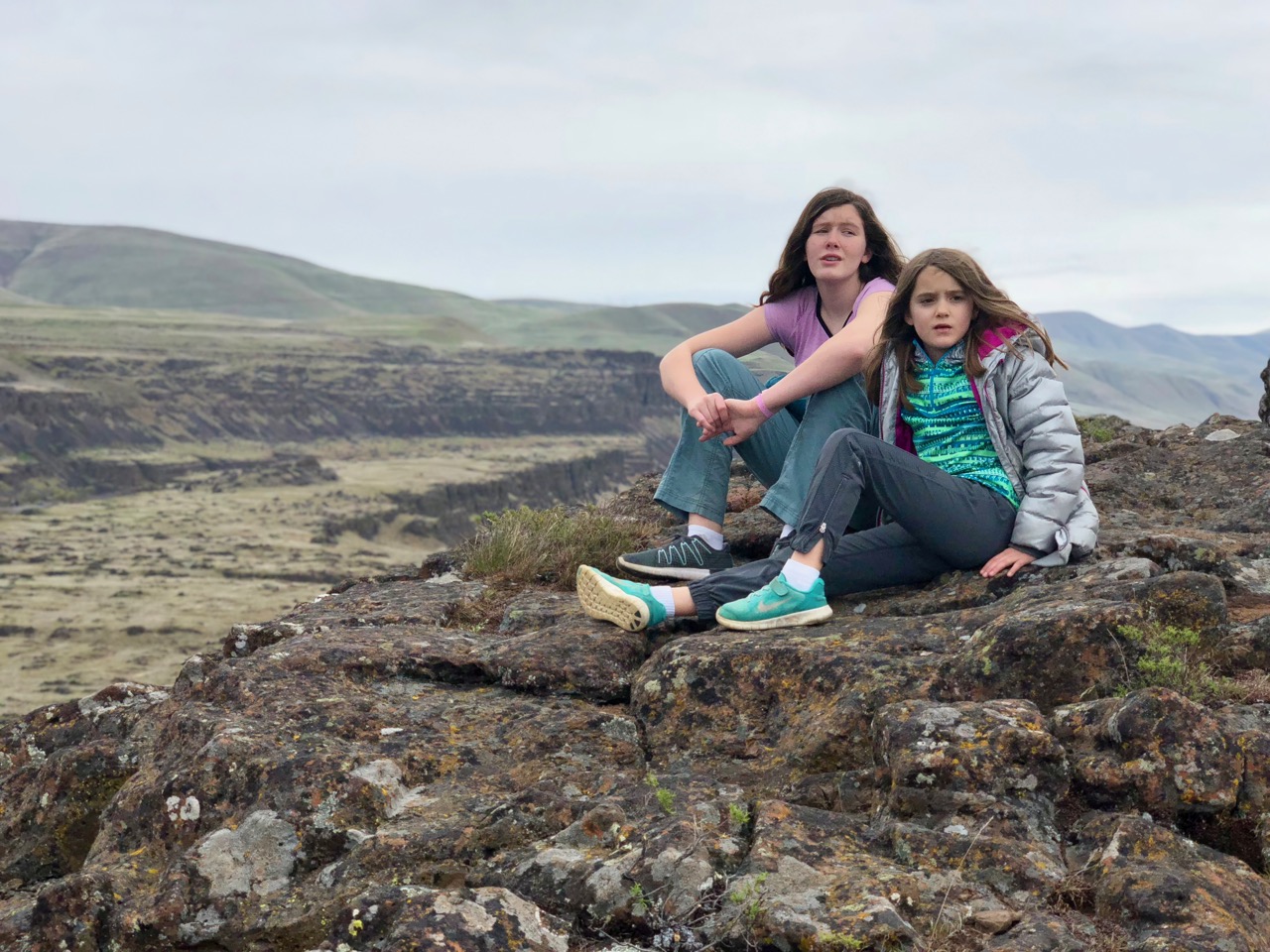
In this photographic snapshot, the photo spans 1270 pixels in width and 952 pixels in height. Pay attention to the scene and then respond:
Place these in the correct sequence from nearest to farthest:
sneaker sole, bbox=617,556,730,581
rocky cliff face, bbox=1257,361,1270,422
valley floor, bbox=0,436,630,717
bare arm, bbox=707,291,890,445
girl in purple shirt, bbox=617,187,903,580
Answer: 1. bare arm, bbox=707,291,890,445
2. girl in purple shirt, bbox=617,187,903,580
3. sneaker sole, bbox=617,556,730,581
4. rocky cliff face, bbox=1257,361,1270,422
5. valley floor, bbox=0,436,630,717

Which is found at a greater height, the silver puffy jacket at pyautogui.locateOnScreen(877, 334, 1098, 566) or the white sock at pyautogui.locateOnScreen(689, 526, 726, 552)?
the silver puffy jacket at pyautogui.locateOnScreen(877, 334, 1098, 566)

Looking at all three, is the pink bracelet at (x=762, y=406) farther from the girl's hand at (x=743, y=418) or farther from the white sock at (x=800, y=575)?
the white sock at (x=800, y=575)

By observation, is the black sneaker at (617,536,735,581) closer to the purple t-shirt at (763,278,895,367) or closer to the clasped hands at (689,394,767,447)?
the clasped hands at (689,394,767,447)

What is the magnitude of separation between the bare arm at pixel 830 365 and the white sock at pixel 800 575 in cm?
111

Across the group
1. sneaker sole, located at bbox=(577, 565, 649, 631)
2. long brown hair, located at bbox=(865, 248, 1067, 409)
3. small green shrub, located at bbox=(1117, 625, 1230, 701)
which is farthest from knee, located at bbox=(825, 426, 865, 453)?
small green shrub, located at bbox=(1117, 625, 1230, 701)

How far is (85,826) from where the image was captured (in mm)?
5047

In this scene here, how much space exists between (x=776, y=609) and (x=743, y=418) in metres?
1.32

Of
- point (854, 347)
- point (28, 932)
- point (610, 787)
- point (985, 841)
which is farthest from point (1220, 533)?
point (28, 932)

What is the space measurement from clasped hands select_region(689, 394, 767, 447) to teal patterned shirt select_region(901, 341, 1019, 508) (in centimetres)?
91

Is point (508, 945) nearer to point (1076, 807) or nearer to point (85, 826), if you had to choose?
point (1076, 807)

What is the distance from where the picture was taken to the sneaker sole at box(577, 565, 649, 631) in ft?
17.7

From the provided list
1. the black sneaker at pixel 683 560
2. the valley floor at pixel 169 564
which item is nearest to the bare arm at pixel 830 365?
the black sneaker at pixel 683 560

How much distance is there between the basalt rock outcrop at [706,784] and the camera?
10.7 feet

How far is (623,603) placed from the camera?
5418mm
